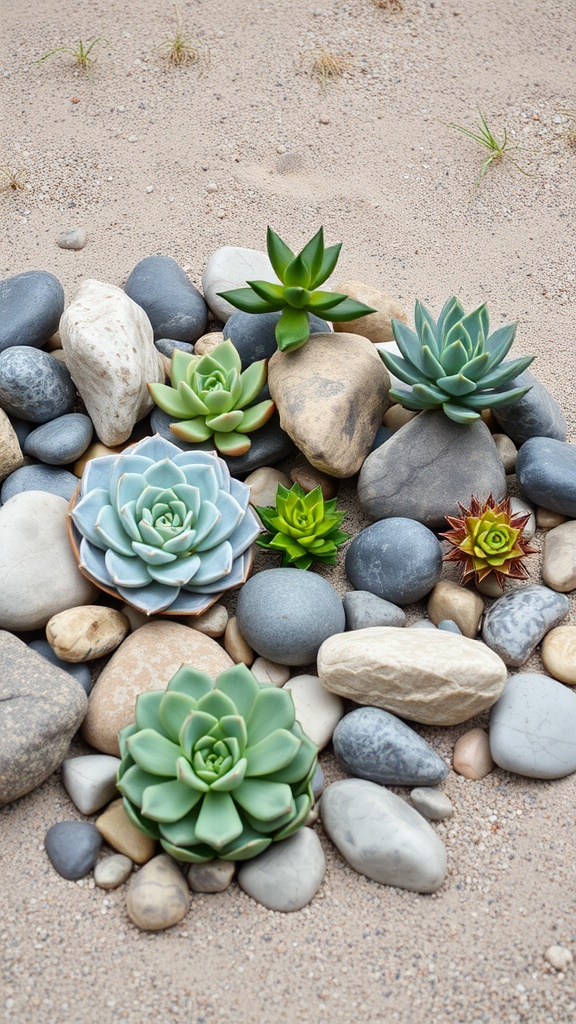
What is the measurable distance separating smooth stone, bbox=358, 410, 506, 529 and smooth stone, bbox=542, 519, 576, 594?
0.87 feet

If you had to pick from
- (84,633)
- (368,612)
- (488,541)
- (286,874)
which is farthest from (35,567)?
(488,541)

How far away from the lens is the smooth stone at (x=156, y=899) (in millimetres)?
2260

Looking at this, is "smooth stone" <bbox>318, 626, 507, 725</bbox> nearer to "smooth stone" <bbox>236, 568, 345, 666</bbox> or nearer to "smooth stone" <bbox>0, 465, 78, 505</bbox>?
"smooth stone" <bbox>236, 568, 345, 666</bbox>

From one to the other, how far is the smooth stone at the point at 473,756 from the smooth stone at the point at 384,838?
0.78ft

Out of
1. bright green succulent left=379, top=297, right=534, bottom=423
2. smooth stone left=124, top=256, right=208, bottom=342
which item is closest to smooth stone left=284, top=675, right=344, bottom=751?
bright green succulent left=379, top=297, right=534, bottom=423

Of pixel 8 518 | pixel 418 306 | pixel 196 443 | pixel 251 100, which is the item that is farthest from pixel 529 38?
pixel 8 518

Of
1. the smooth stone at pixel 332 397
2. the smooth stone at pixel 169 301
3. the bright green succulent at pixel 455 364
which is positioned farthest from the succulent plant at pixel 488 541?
the smooth stone at pixel 169 301

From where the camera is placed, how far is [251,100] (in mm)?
5109

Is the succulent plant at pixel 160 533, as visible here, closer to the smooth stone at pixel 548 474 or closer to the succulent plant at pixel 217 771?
the succulent plant at pixel 217 771

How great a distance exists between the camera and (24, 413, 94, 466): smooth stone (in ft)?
10.5

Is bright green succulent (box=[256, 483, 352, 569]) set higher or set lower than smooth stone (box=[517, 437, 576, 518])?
lower

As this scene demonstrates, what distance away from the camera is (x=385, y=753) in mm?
2547

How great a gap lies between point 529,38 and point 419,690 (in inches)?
186

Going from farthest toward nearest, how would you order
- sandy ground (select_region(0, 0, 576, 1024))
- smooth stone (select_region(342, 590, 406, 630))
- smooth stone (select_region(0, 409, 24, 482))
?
Answer: 1. smooth stone (select_region(0, 409, 24, 482))
2. smooth stone (select_region(342, 590, 406, 630))
3. sandy ground (select_region(0, 0, 576, 1024))
